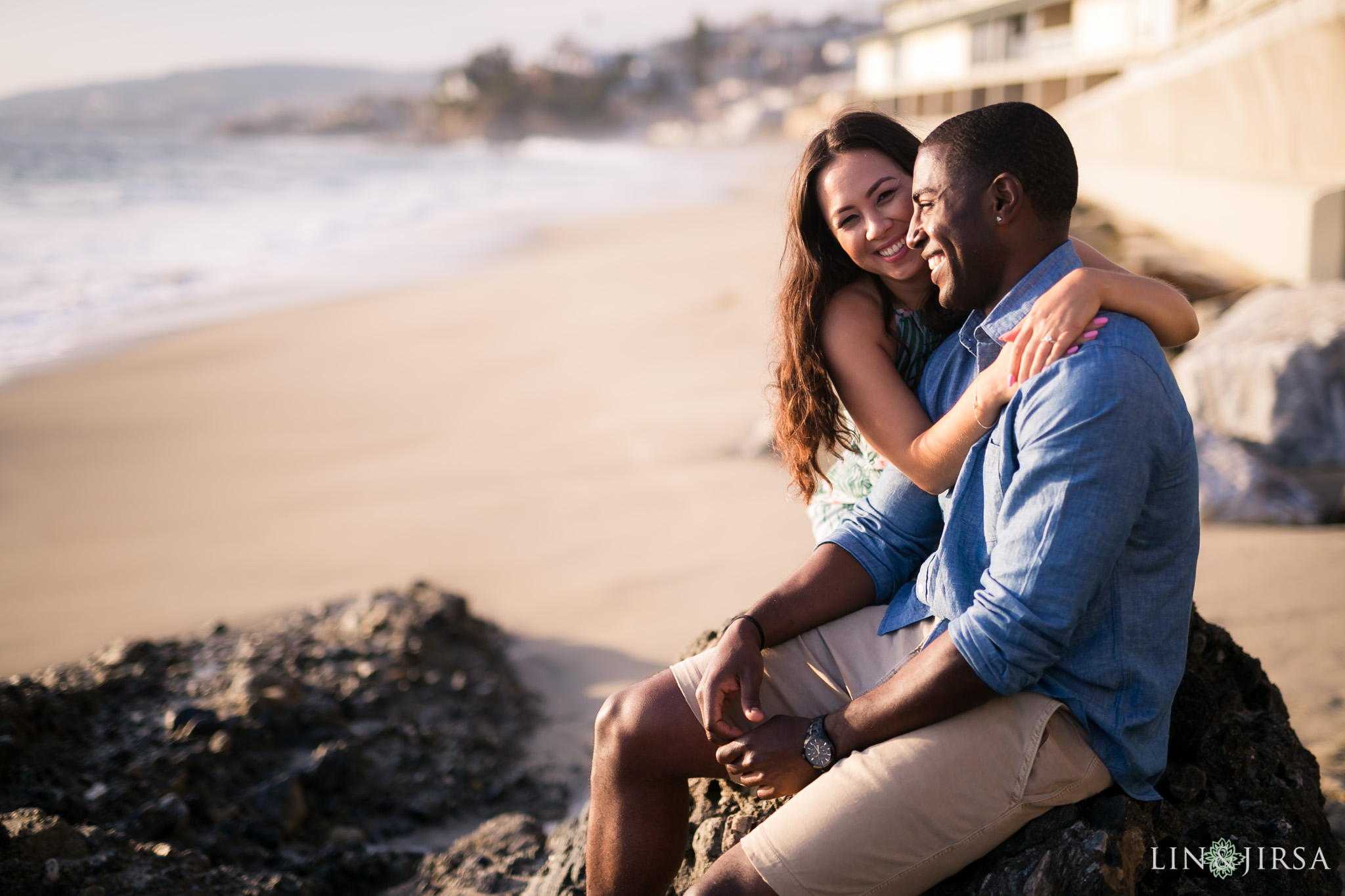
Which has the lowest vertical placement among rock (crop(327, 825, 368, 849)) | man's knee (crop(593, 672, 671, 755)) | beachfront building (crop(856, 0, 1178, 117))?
rock (crop(327, 825, 368, 849))

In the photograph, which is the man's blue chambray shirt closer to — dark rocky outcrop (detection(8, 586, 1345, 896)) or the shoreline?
dark rocky outcrop (detection(8, 586, 1345, 896))

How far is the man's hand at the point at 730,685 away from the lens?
1.86m

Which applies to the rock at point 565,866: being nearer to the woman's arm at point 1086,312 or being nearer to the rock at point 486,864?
the rock at point 486,864

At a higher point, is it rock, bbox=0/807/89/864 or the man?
the man

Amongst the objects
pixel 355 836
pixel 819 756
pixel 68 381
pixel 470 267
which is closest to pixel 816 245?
pixel 819 756

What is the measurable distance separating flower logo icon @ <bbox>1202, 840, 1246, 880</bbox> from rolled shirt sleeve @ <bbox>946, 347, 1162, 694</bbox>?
0.68 meters

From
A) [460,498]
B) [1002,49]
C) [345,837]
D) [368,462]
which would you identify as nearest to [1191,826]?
[345,837]

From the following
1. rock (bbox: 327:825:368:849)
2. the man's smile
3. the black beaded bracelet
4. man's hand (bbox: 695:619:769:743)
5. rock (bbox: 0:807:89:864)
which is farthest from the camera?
rock (bbox: 327:825:368:849)

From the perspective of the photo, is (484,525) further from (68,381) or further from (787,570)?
(68,381)

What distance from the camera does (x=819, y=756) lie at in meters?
1.76

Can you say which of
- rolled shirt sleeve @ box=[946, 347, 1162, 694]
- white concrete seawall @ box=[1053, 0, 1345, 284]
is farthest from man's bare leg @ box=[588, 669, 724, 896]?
white concrete seawall @ box=[1053, 0, 1345, 284]

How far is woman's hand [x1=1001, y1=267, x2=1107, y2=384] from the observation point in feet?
5.11

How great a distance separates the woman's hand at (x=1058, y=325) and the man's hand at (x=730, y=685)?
751 mm

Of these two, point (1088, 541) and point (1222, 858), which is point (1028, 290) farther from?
point (1222, 858)
